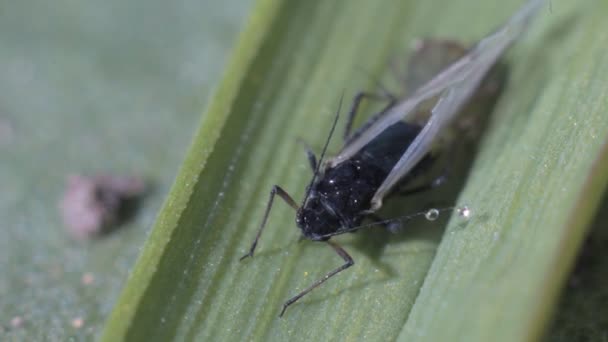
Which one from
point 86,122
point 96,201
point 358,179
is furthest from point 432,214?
point 86,122

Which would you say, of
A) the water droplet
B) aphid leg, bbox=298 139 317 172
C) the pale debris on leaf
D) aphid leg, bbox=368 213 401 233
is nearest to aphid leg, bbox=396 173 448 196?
aphid leg, bbox=368 213 401 233

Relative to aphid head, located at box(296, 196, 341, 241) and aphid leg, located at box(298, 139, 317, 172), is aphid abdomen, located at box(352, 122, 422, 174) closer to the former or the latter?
aphid leg, located at box(298, 139, 317, 172)

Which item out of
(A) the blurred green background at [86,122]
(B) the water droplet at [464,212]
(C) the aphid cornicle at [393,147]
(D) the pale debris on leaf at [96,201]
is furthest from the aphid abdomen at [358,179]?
(D) the pale debris on leaf at [96,201]

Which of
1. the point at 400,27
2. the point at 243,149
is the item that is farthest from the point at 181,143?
the point at 400,27

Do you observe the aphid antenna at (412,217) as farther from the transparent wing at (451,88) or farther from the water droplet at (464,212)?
the transparent wing at (451,88)

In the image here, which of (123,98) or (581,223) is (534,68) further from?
(123,98)
